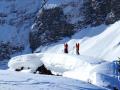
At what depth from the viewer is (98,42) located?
340 ft

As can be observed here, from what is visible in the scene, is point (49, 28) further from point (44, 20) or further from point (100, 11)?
point (100, 11)

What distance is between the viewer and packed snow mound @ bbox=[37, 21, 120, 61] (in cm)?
9288

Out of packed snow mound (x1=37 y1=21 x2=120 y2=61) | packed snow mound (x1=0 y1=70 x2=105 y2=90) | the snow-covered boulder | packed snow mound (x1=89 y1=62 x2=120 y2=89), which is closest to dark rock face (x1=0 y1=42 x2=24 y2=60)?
packed snow mound (x1=37 y1=21 x2=120 y2=61)

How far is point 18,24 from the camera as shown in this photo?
6216 inches

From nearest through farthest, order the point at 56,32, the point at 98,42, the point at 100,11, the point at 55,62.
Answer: the point at 55,62 < the point at 98,42 < the point at 100,11 < the point at 56,32

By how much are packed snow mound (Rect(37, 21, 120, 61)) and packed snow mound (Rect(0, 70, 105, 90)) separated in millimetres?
72789

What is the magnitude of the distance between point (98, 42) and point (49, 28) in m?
36.5

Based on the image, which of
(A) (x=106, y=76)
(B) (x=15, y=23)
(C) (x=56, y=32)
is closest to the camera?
(A) (x=106, y=76)

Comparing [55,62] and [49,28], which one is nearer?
[55,62]

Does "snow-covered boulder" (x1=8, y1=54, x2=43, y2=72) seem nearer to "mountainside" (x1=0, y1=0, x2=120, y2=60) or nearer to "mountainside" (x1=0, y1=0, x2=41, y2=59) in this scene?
"mountainside" (x1=0, y1=0, x2=120, y2=60)

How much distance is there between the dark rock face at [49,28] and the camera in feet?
431

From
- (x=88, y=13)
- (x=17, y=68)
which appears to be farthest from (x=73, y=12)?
(x=17, y=68)

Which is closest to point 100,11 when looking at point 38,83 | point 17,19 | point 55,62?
point 17,19

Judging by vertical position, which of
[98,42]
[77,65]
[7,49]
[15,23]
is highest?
[77,65]
